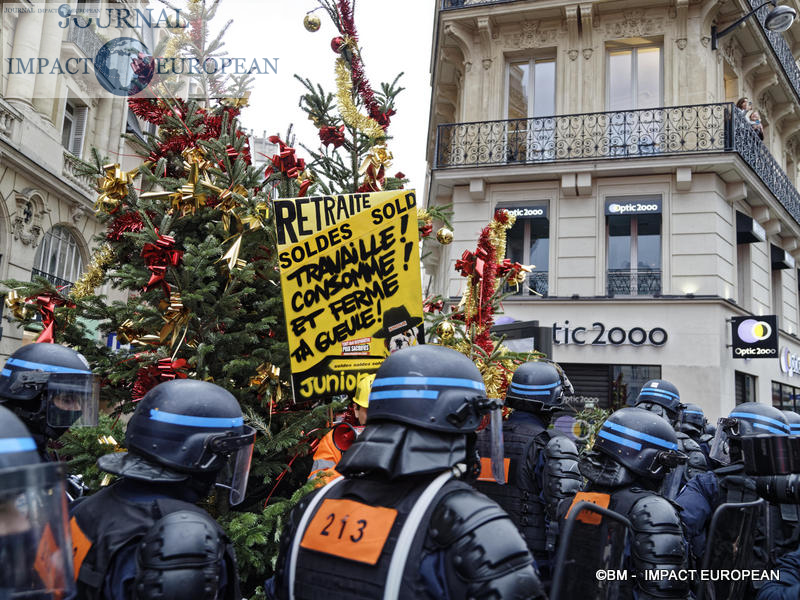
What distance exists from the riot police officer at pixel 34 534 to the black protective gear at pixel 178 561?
17.0 inches

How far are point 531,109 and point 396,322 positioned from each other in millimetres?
11883

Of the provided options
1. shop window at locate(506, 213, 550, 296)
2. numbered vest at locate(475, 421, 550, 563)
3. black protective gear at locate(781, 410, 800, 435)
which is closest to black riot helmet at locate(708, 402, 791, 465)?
black protective gear at locate(781, 410, 800, 435)

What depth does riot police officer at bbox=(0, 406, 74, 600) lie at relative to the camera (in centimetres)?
115

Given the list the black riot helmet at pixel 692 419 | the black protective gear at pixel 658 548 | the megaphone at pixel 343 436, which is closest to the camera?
the black protective gear at pixel 658 548

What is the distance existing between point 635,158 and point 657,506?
11.5 m

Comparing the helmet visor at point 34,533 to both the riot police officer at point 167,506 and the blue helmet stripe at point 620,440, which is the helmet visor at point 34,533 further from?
the blue helmet stripe at point 620,440

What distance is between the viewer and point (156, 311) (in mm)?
3570

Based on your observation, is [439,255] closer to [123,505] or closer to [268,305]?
[268,305]

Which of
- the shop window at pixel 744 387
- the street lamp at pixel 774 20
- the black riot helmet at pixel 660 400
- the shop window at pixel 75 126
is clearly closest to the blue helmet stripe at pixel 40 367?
the black riot helmet at pixel 660 400

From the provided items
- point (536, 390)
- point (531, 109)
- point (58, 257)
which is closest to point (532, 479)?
point (536, 390)

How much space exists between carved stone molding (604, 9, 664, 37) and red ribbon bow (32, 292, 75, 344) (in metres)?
13.2

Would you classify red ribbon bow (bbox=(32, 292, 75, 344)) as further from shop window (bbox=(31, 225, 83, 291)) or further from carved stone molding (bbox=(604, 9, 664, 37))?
carved stone molding (bbox=(604, 9, 664, 37))

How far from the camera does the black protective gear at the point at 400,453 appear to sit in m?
1.76

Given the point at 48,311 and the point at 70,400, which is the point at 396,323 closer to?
the point at 70,400
